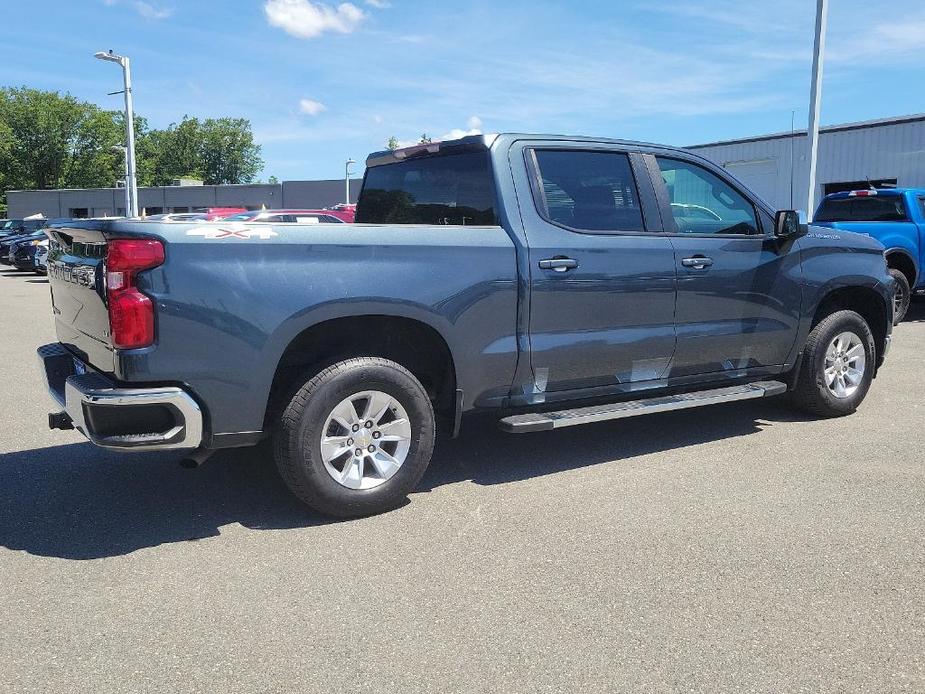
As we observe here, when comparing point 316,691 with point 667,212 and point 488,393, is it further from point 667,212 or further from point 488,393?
point 667,212

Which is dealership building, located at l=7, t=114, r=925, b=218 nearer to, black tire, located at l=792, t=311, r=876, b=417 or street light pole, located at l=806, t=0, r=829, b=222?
street light pole, located at l=806, t=0, r=829, b=222

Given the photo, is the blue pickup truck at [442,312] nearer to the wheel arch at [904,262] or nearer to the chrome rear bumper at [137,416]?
the chrome rear bumper at [137,416]

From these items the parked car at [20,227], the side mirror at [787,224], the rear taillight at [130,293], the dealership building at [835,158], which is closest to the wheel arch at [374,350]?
the rear taillight at [130,293]

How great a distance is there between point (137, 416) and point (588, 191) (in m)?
2.81

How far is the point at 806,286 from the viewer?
19.1ft

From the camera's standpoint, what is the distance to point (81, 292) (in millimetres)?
4055

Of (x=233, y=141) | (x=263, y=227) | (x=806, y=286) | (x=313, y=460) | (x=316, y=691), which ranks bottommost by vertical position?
(x=316, y=691)

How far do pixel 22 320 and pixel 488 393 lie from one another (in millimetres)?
10594

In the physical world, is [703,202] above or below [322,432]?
above

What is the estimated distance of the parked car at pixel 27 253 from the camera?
2316 centimetres

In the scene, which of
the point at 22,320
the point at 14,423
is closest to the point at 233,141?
the point at 22,320

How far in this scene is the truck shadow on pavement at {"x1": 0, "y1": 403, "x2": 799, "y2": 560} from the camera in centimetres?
402

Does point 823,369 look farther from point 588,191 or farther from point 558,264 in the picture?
point 558,264

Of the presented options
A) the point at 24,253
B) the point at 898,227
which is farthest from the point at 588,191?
the point at 24,253
